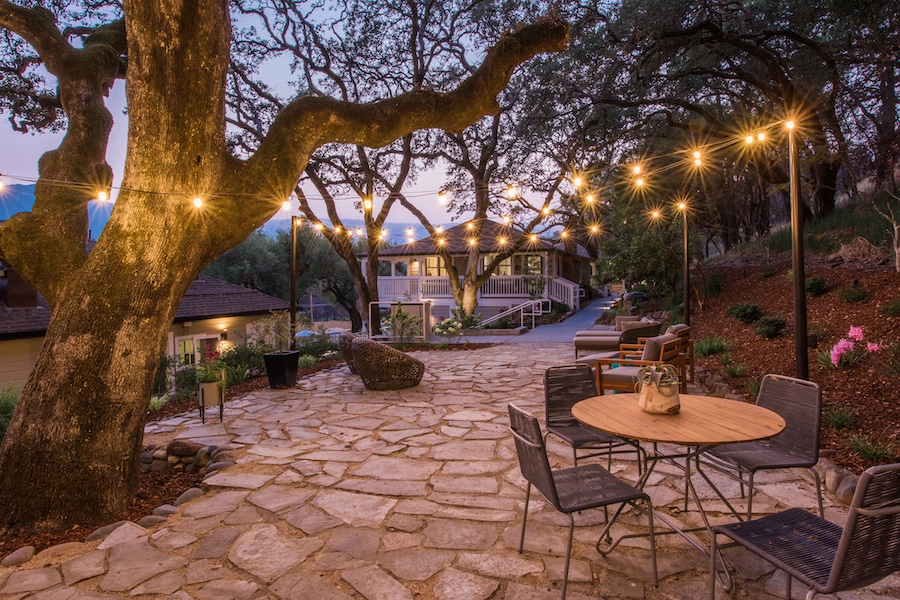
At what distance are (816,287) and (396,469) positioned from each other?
25.1 feet

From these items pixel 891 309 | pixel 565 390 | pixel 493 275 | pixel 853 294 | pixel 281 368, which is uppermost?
pixel 493 275

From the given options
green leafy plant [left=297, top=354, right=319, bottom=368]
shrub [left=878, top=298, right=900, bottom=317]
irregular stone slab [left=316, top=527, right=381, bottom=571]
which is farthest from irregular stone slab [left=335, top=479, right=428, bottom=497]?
green leafy plant [left=297, top=354, right=319, bottom=368]

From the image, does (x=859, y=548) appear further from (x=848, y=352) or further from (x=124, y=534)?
(x=848, y=352)

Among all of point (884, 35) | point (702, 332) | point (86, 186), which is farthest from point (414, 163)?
point (86, 186)

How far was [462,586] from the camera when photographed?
103 inches

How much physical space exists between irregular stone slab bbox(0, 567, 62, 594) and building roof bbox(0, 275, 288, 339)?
31.8 feet

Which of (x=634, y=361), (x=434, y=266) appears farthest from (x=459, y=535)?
(x=434, y=266)

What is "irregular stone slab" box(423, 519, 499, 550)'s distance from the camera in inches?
119

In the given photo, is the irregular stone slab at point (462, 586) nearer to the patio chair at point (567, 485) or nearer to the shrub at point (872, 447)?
the patio chair at point (567, 485)

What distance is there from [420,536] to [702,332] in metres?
8.82

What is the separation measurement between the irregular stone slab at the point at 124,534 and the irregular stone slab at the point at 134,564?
0.06 metres

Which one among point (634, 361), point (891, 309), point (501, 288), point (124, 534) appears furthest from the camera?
point (501, 288)

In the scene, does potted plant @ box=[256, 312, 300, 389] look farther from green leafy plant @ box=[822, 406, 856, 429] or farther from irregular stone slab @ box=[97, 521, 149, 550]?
green leafy plant @ box=[822, 406, 856, 429]

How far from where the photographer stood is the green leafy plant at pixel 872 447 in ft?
11.9
